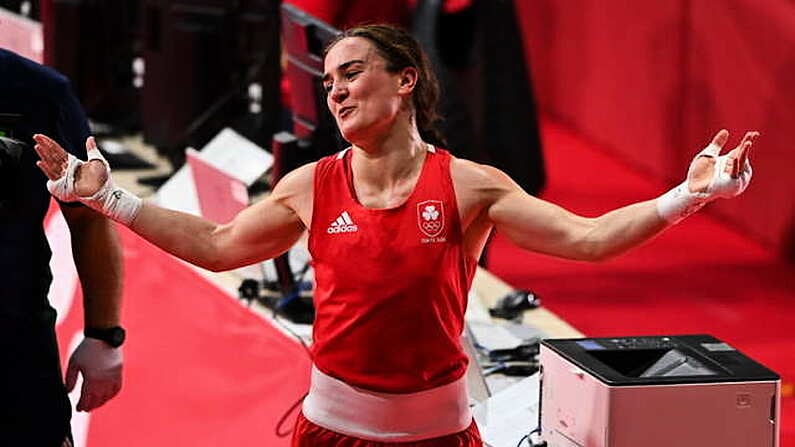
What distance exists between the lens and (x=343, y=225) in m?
2.95

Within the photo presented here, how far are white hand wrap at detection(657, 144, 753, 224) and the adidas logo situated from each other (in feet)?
1.74

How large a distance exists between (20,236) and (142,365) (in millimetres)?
1309

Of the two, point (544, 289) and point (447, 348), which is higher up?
point (447, 348)

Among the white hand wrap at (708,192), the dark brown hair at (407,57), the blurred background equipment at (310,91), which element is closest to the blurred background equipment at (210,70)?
the blurred background equipment at (310,91)

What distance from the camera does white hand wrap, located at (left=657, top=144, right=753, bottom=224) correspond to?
2791 mm

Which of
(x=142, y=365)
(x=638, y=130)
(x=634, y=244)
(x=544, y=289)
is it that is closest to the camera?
(x=634, y=244)

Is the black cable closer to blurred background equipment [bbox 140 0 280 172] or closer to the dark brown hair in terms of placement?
the dark brown hair

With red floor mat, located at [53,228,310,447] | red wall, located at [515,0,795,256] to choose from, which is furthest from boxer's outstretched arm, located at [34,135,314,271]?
red wall, located at [515,0,795,256]

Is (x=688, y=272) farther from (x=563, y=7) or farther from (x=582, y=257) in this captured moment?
(x=582, y=257)

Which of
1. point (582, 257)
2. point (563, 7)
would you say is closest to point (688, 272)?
point (563, 7)

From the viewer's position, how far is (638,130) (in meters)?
8.24

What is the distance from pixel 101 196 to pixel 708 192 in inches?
41.6

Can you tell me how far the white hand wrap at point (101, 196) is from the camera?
116 inches

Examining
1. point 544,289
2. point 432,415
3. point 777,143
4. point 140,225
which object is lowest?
point 544,289
